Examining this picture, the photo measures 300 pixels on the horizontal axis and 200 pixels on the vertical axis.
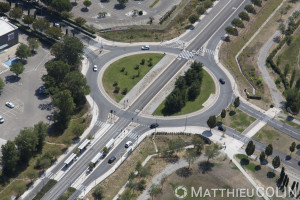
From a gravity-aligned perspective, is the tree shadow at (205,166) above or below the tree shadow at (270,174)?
below

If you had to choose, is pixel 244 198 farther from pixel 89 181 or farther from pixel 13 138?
pixel 13 138

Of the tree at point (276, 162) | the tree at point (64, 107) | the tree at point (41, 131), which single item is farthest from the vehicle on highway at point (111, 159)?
the tree at point (276, 162)

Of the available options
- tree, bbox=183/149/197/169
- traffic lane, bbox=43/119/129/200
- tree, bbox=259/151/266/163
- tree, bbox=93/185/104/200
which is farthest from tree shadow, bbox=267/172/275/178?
tree, bbox=93/185/104/200

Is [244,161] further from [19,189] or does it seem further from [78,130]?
[19,189]

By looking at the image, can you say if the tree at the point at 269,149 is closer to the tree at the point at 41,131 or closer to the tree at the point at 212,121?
the tree at the point at 212,121

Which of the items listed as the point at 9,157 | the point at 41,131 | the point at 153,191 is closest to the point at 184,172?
the point at 153,191

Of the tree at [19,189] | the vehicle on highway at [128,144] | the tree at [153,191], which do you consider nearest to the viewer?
the tree at [19,189]

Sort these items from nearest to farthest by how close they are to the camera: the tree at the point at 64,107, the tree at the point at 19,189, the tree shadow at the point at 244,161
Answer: the tree at the point at 19,189 < the tree shadow at the point at 244,161 < the tree at the point at 64,107
